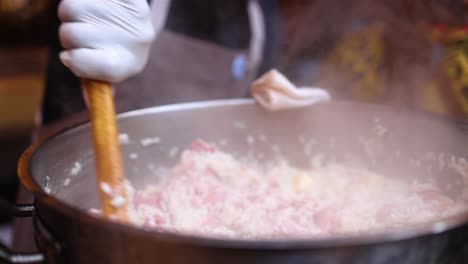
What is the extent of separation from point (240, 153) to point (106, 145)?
1.84 ft

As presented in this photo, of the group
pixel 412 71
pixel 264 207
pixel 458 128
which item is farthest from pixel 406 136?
pixel 412 71

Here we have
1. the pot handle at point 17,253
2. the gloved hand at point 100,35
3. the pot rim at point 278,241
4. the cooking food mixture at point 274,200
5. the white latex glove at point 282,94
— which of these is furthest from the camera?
the white latex glove at point 282,94

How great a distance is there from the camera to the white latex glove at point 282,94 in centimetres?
118

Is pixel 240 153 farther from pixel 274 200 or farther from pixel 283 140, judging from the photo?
pixel 274 200

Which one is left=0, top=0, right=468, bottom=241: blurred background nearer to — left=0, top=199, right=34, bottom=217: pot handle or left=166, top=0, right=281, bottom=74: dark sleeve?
left=166, top=0, right=281, bottom=74: dark sleeve

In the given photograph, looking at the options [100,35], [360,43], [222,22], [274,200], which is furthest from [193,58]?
[100,35]

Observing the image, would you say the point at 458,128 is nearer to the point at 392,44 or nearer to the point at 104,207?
the point at 104,207

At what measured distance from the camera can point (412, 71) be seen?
5.79 feet

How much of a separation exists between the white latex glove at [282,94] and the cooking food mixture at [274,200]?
0.65ft

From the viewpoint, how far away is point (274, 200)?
1.16 meters

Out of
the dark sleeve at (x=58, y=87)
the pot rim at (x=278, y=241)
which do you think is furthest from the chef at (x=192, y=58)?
the pot rim at (x=278, y=241)

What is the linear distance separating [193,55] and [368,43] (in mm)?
689

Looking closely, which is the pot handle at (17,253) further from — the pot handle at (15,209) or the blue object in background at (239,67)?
the blue object in background at (239,67)

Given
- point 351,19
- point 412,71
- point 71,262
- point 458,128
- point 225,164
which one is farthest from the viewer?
point 351,19
